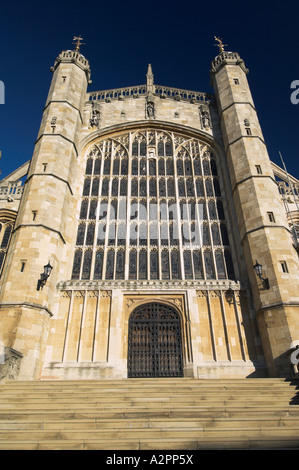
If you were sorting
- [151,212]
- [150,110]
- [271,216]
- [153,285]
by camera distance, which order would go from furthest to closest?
[150,110] → [151,212] → [271,216] → [153,285]

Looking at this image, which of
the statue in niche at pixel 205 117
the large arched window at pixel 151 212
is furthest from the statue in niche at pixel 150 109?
the statue in niche at pixel 205 117

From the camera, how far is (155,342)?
12445 mm

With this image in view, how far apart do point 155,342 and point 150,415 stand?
559 cm

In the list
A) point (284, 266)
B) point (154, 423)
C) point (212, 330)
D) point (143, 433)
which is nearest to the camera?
point (143, 433)

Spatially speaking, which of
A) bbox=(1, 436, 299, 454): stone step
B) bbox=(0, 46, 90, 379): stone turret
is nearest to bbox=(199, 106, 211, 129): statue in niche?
bbox=(0, 46, 90, 379): stone turret

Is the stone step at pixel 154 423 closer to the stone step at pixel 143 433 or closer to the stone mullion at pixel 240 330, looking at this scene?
the stone step at pixel 143 433

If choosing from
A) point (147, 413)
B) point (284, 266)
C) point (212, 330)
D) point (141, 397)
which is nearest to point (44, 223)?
point (212, 330)

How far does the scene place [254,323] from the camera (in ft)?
41.4

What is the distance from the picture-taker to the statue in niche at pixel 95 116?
1838cm

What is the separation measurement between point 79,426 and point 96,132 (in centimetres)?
1502

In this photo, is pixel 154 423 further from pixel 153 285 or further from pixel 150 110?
pixel 150 110

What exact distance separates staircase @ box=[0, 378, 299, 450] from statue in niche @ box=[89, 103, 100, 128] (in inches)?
534

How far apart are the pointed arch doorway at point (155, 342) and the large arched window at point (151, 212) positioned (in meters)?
1.63

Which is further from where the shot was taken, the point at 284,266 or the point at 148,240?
the point at 148,240
